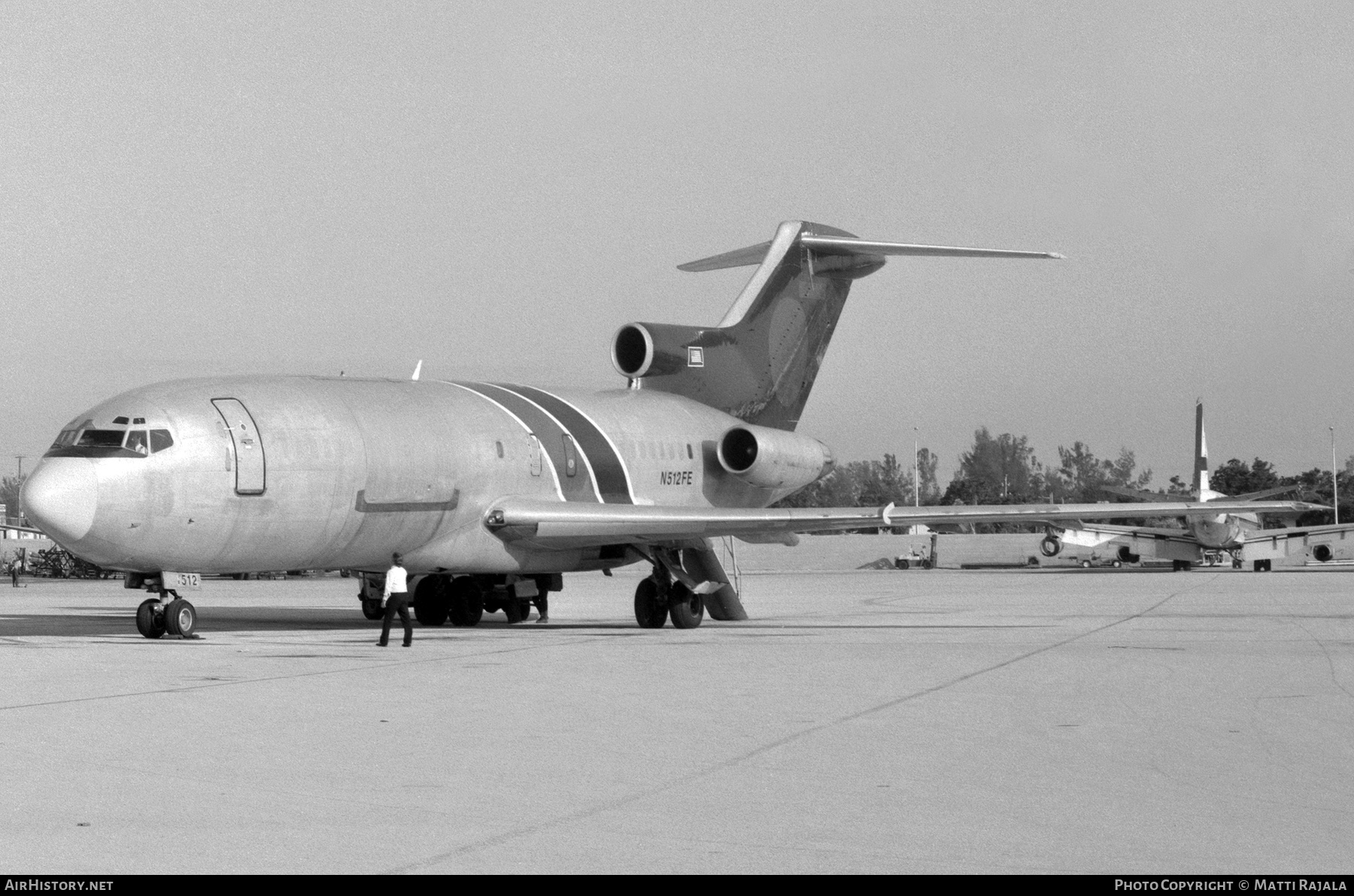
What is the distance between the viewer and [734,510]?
23.5 metres

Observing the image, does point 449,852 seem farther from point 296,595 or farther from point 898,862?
point 296,595

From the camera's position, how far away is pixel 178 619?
66.9 ft

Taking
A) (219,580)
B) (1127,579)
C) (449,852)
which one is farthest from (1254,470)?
(449,852)

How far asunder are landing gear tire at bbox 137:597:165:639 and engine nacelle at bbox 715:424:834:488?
37.6 ft

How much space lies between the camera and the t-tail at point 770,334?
2875 cm

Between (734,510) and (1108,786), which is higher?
(734,510)

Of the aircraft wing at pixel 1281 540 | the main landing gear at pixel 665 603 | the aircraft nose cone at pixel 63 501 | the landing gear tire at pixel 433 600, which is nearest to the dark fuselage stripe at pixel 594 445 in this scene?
the main landing gear at pixel 665 603

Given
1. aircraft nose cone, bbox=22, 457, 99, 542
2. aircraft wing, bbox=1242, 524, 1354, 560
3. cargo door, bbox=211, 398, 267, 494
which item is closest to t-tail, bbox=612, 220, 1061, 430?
cargo door, bbox=211, 398, 267, 494

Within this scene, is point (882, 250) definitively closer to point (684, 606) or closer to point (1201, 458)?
point (684, 606)

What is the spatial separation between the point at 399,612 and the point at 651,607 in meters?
5.88
